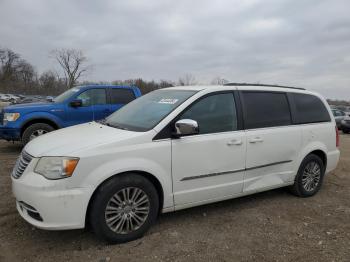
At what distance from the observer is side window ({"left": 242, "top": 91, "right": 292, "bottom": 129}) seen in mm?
4395

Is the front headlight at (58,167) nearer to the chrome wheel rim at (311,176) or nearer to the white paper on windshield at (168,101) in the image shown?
the white paper on windshield at (168,101)

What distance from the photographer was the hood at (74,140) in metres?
3.26

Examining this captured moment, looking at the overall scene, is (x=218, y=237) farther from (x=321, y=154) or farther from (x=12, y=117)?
(x=12, y=117)

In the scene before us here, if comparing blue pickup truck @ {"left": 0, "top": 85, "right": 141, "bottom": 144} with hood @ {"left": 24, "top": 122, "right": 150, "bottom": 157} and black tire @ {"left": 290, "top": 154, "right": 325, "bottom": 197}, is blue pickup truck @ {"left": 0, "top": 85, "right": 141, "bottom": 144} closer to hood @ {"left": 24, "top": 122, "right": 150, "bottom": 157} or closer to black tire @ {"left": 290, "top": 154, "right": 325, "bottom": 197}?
hood @ {"left": 24, "top": 122, "right": 150, "bottom": 157}

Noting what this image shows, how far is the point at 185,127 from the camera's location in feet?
11.6

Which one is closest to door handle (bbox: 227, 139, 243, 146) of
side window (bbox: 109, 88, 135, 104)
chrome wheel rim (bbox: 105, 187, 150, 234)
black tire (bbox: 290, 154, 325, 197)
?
chrome wheel rim (bbox: 105, 187, 150, 234)

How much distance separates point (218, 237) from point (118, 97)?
6.22m

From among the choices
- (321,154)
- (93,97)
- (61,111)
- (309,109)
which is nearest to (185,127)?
(309,109)

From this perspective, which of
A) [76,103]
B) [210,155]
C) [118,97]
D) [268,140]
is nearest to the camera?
[210,155]

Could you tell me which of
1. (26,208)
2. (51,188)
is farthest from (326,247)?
(26,208)

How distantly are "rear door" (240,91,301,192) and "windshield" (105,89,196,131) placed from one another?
0.96 metres

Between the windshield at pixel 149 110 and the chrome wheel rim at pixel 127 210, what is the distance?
74 cm

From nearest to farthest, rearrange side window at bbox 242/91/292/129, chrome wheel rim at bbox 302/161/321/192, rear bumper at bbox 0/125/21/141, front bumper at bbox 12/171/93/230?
front bumper at bbox 12/171/93/230, side window at bbox 242/91/292/129, chrome wheel rim at bbox 302/161/321/192, rear bumper at bbox 0/125/21/141

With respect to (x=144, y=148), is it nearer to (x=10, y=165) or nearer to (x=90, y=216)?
(x=90, y=216)
